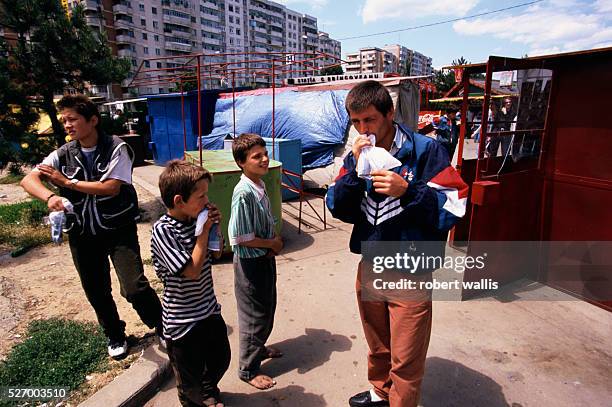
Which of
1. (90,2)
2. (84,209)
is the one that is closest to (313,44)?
(90,2)

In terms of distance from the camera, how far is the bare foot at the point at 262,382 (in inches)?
102

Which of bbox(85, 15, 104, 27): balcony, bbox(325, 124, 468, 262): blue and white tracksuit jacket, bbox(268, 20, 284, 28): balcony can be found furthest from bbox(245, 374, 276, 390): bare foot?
bbox(268, 20, 284, 28): balcony

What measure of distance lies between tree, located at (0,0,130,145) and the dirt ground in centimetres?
303

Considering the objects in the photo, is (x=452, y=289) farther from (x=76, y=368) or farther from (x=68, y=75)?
(x=68, y=75)

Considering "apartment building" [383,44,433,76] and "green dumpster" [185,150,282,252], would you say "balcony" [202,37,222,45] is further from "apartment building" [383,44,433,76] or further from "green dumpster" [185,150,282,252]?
"green dumpster" [185,150,282,252]

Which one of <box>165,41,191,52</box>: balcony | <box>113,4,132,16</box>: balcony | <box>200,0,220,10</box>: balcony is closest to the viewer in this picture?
<box>113,4,132,16</box>: balcony

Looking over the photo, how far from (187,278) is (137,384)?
113 centimetres

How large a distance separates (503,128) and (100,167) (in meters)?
3.92

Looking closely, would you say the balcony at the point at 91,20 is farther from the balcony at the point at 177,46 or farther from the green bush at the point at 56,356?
the balcony at the point at 177,46

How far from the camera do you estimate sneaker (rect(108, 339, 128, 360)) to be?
9.52 ft

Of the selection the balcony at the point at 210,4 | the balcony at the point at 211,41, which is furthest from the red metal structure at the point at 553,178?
the balcony at the point at 210,4

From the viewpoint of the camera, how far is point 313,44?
10788 cm

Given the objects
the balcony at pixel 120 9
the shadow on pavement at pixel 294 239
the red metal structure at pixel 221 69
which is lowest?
the shadow on pavement at pixel 294 239

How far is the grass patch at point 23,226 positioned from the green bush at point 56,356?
10.1ft
